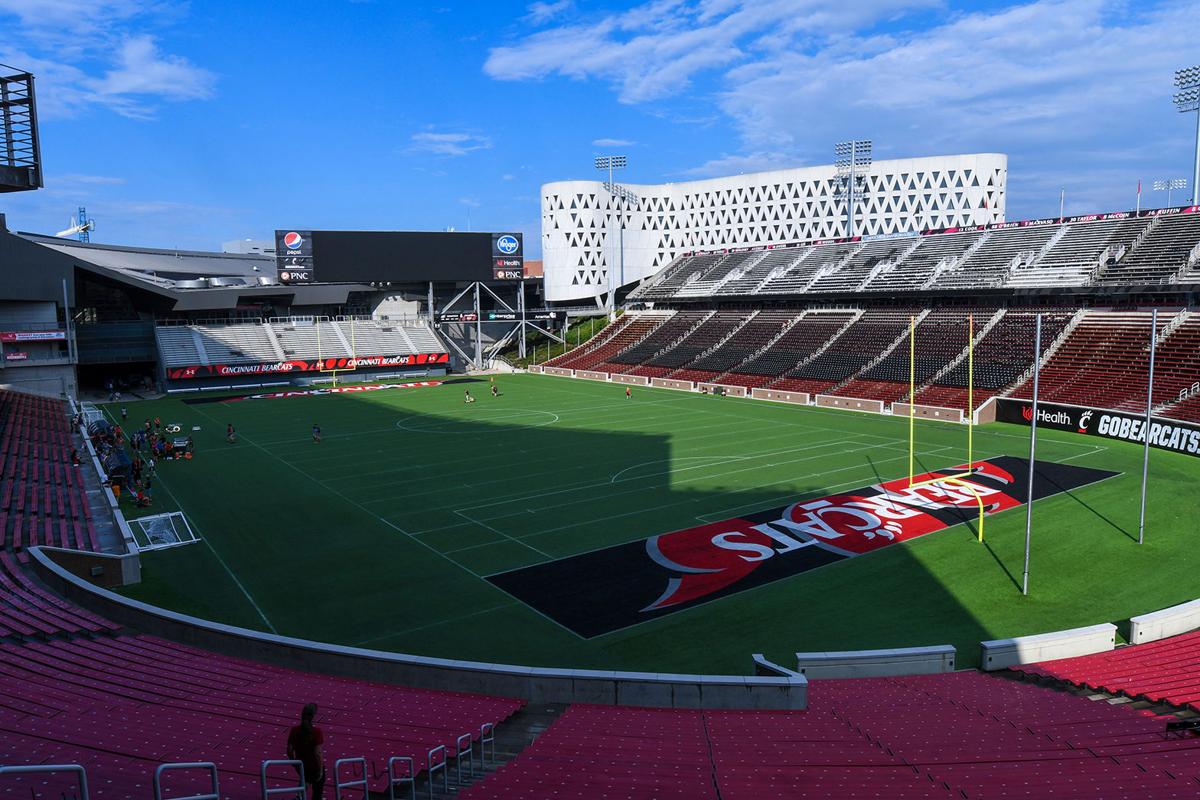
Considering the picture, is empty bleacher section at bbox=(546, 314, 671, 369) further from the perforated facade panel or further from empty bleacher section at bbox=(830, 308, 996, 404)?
empty bleacher section at bbox=(830, 308, 996, 404)

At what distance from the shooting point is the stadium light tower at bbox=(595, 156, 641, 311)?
275 ft

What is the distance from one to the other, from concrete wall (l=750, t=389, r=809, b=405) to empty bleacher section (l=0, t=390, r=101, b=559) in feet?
124

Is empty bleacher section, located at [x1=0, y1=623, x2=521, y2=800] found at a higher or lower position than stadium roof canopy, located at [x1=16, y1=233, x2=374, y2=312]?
lower

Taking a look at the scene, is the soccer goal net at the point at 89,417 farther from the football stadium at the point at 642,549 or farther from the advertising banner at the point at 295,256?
the advertising banner at the point at 295,256

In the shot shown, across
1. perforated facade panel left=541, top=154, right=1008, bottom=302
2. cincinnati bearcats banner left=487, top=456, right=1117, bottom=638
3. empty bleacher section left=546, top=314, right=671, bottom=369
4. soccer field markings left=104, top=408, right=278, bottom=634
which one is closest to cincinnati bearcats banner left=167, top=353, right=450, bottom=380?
empty bleacher section left=546, top=314, right=671, bottom=369

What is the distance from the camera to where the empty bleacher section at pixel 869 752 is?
8008mm

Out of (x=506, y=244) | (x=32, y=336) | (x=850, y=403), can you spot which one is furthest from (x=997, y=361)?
(x=32, y=336)

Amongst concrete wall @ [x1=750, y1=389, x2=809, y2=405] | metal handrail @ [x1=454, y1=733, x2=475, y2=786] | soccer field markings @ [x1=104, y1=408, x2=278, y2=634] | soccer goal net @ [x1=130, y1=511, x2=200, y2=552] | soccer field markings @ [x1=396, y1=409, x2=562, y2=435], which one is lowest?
soccer field markings @ [x1=104, y1=408, x2=278, y2=634]

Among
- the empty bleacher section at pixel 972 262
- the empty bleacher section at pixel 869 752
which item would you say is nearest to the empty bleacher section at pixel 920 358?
the empty bleacher section at pixel 972 262

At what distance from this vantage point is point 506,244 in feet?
245

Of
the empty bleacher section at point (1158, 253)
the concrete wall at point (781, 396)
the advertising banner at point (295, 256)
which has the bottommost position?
the concrete wall at point (781, 396)

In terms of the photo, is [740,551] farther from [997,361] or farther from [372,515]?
[997,361]

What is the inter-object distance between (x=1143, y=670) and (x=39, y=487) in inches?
1102

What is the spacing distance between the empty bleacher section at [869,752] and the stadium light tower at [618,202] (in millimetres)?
74356
